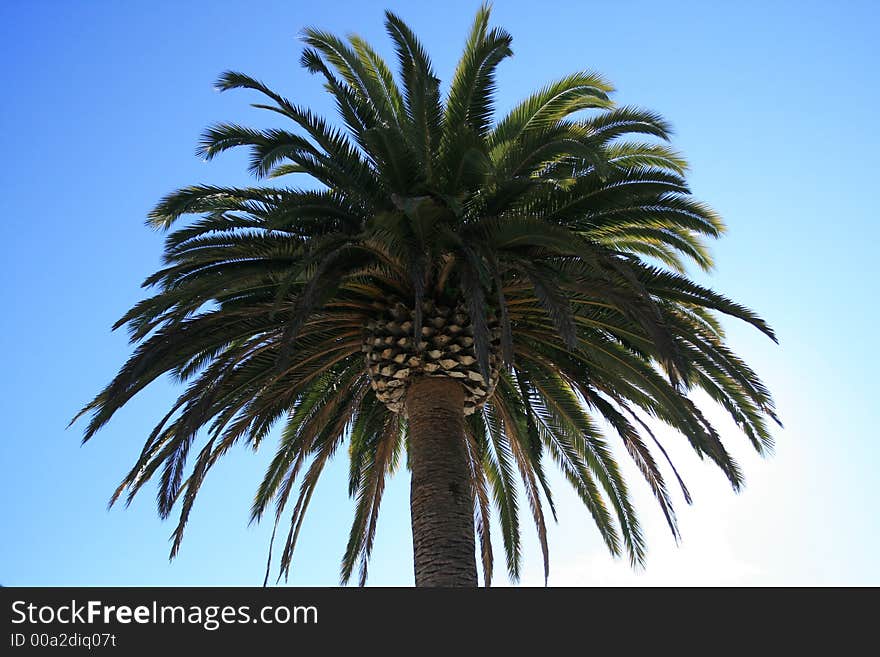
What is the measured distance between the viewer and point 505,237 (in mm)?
9945

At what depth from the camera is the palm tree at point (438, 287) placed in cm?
980

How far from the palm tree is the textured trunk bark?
0.08 feet

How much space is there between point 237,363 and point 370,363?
1.78 metres
